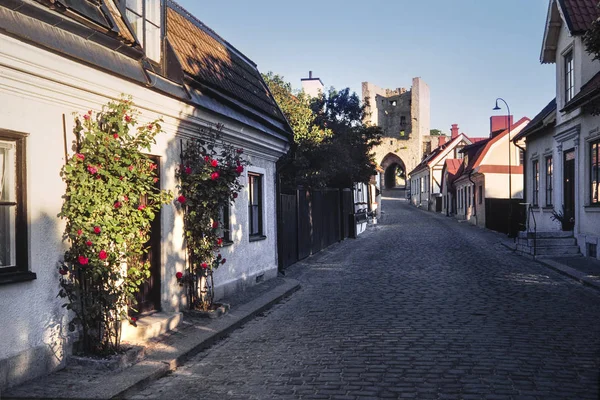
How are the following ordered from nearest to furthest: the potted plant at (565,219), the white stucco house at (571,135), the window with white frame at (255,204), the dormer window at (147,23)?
the dormer window at (147,23) < the window with white frame at (255,204) < the white stucco house at (571,135) < the potted plant at (565,219)

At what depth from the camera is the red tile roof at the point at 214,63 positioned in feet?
30.2

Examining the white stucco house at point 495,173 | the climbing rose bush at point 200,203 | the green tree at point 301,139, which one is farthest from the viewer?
the white stucco house at point 495,173

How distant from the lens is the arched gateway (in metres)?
81.4

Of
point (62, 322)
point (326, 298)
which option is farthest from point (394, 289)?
point (62, 322)

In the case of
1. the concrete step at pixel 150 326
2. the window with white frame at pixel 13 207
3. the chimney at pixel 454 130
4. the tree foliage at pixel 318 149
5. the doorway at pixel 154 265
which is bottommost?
the concrete step at pixel 150 326

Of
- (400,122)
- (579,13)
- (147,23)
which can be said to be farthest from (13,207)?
(400,122)

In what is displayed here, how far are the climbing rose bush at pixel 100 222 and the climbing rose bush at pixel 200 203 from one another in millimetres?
2087

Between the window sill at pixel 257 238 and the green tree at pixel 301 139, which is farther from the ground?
the green tree at pixel 301 139

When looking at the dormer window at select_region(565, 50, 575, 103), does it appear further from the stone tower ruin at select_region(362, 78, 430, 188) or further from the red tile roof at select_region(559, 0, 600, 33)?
the stone tower ruin at select_region(362, 78, 430, 188)

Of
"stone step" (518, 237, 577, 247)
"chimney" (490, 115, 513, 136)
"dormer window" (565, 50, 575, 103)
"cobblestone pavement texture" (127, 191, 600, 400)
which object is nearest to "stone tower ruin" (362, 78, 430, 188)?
"chimney" (490, 115, 513, 136)

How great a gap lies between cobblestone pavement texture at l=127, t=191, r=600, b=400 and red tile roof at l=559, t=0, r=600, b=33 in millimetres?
7725

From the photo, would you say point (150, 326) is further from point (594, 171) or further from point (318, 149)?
point (318, 149)

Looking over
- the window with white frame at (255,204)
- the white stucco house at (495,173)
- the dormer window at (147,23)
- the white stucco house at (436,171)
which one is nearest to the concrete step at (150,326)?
the dormer window at (147,23)

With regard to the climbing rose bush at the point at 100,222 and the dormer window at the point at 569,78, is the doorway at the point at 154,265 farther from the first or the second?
the dormer window at the point at 569,78
